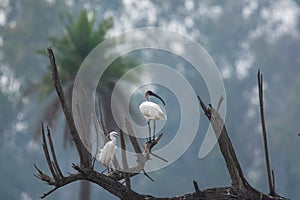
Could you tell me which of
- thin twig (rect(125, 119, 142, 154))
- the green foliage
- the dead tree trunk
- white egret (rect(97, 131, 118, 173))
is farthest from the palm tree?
the dead tree trunk

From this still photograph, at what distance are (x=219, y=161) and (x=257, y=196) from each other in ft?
71.4

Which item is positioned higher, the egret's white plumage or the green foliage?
the green foliage

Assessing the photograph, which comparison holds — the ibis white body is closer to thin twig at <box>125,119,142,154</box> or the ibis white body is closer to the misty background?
thin twig at <box>125,119,142,154</box>

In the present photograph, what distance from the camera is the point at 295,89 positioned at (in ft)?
87.5

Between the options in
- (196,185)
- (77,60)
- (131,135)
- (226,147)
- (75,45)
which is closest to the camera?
(196,185)

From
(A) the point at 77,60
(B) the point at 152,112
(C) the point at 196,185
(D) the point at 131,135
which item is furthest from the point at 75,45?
(C) the point at 196,185

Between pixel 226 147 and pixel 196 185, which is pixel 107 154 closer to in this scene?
pixel 226 147

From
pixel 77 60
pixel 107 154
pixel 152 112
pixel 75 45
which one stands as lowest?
pixel 107 154

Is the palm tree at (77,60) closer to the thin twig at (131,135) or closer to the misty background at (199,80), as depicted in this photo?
the misty background at (199,80)

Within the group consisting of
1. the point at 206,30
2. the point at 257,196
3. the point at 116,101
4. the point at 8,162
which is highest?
the point at 206,30

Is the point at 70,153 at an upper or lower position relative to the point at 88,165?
upper

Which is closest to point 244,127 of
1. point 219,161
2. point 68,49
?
point 219,161

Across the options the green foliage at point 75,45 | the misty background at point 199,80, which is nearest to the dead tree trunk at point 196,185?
the green foliage at point 75,45

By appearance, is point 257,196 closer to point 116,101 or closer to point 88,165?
point 88,165
